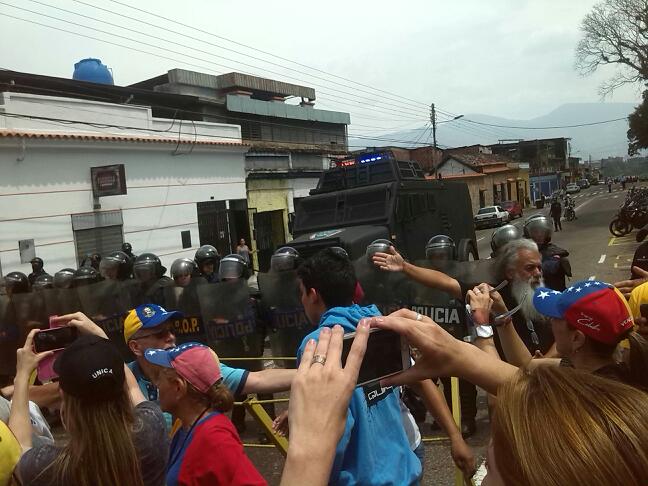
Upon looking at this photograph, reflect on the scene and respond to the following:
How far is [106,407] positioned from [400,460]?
1.18 meters

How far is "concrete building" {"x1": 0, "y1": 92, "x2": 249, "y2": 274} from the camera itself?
15062 mm

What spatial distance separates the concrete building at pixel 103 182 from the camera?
A: 49.4 ft

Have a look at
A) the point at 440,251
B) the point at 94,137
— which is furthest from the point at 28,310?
the point at 94,137

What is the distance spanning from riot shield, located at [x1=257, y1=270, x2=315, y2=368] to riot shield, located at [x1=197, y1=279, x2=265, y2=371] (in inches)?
6.5

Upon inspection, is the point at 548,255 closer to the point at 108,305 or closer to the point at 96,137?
the point at 108,305

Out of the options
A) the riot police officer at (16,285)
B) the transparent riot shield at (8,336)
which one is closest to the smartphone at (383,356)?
the transparent riot shield at (8,336)

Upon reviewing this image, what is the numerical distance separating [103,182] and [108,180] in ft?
0.64

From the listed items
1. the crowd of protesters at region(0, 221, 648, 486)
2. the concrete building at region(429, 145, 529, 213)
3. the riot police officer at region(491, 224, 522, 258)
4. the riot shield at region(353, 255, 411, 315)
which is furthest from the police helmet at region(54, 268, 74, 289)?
the concrete building at region(429, 145, 529, 213)

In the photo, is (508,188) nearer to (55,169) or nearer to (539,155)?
(539,155)

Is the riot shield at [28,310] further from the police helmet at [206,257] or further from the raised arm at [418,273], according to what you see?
the raised arm at [418,273]

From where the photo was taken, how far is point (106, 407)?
2154 millimetres

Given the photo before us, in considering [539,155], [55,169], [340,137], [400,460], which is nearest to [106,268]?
[400,460]

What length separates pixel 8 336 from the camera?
7645 millimetres

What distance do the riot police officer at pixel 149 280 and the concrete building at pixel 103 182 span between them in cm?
889
